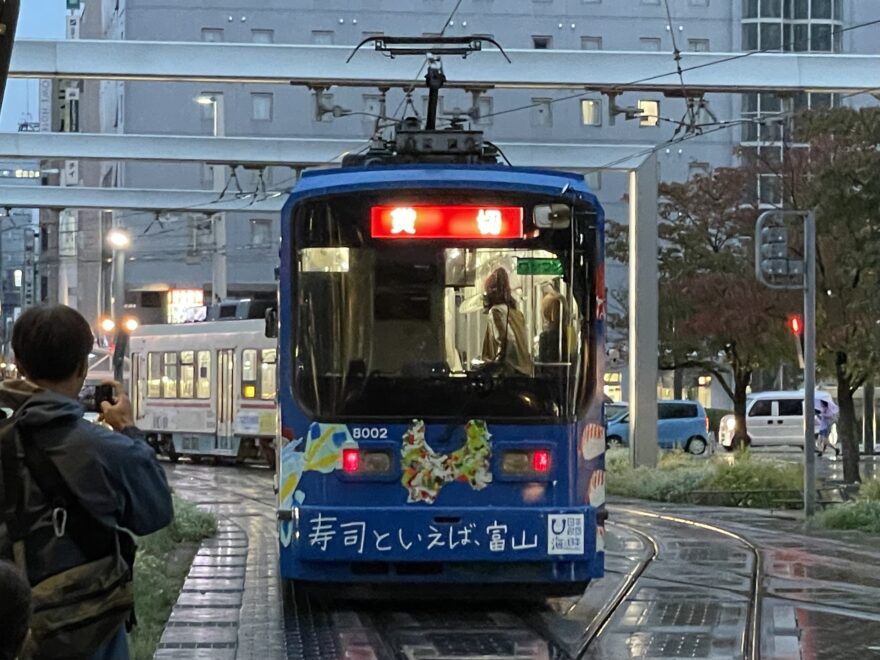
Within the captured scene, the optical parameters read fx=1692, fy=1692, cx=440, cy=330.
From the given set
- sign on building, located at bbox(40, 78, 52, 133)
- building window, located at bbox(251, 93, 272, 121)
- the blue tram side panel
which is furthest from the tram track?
sign on building, located at bbox(40, 78, 52, 133)

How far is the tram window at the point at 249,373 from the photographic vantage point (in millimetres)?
31484

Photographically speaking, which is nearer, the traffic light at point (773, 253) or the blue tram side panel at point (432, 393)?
the blue tram side panel at point (432, 393)

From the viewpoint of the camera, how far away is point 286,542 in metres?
10.5

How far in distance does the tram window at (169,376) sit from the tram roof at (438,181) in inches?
973

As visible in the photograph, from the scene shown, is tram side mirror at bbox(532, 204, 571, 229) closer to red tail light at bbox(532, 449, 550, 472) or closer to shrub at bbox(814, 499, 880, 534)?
red tail light at bbox(532, 449, 550, 472)

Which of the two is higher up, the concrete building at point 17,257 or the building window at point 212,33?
the building window at point 212,33

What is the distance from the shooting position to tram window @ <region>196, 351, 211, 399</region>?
33.6 m

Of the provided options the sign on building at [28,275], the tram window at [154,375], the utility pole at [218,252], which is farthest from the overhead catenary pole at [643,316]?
the sign on building at [28,275]

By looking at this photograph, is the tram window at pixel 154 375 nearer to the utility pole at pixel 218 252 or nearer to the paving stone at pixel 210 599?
the utility pole at pixel 218 252

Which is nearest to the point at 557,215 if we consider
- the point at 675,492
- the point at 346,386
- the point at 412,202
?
the point at 412,202

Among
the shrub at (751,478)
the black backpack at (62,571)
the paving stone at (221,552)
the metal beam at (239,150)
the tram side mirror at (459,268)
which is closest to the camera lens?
the black backpack at (62,571)

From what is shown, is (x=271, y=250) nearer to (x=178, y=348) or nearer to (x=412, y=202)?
(x=178, y=348)

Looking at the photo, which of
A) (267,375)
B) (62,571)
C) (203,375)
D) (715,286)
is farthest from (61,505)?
(203,375)

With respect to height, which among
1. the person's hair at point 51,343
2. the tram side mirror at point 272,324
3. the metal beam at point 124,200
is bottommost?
the person's hair at point 51,343
